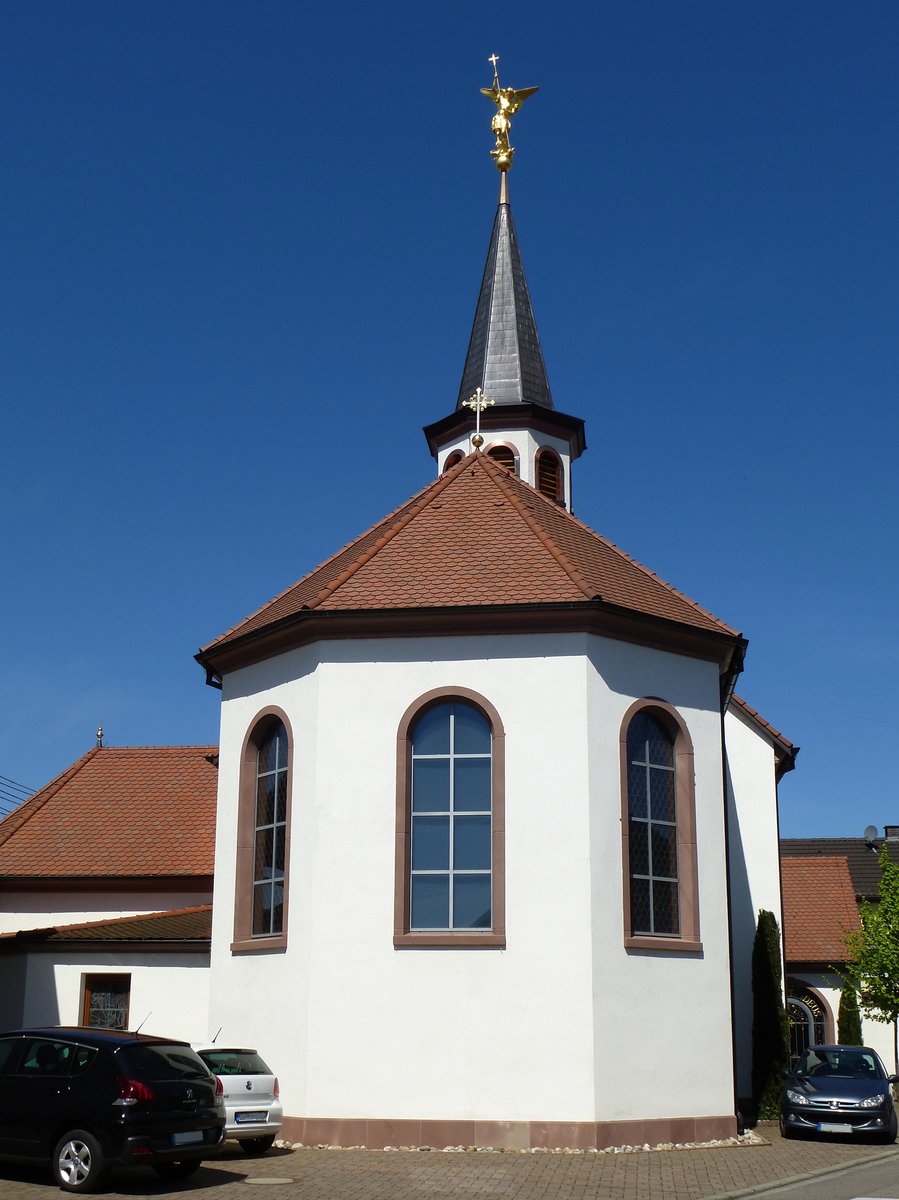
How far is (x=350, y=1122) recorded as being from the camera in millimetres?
16234

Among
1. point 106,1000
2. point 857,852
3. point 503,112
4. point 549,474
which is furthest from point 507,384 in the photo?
point 857,852

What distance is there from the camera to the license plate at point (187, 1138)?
12406mm

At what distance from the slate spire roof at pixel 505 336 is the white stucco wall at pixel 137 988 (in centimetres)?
1404

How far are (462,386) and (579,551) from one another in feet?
38.1

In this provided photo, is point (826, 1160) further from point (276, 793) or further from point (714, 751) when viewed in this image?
point (276, 793)

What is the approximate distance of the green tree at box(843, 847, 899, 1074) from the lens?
31.8 meters

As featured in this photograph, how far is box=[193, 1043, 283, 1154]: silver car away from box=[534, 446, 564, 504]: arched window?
15518 mm


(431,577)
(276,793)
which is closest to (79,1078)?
(276,793)

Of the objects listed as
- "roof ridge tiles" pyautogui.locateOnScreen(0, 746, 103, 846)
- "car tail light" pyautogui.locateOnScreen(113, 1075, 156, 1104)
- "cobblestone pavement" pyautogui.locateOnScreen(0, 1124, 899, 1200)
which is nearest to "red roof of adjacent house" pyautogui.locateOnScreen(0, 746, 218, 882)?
"roof ridge tiles" pyautogui.locateOnScreen(0, 746, 103, 846)

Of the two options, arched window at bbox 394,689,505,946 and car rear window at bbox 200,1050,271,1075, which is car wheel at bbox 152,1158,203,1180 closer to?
car rear window at bbox 200,1050,271,1075

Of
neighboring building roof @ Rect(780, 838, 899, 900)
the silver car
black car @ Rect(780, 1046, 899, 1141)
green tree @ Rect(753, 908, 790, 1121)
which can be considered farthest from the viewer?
neighboring building roof @ Rect(780, 838, 899, 900)

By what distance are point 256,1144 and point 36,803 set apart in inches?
535

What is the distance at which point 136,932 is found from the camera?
21641 mm

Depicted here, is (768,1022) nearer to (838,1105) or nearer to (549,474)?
(838,1105)
